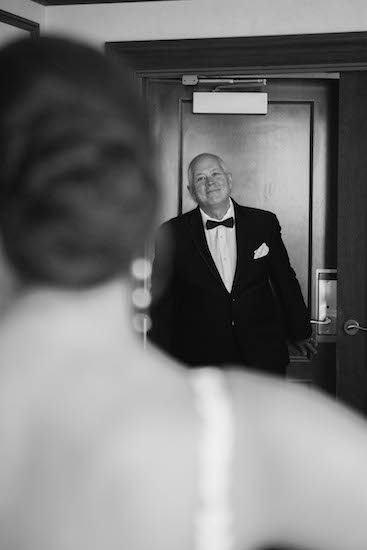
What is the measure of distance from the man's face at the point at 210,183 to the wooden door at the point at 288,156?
0.62 ft

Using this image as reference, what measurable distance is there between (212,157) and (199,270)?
2.10 ft

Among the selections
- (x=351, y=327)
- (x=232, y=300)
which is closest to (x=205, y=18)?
(x=232, y=300)

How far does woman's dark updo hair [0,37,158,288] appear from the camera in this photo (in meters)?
0.56

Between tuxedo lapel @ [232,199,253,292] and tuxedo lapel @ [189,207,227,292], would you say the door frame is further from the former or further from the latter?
tuxedo lapel @ [189,207,227,292]

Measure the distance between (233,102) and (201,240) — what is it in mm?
822

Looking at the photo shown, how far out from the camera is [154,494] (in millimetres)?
562

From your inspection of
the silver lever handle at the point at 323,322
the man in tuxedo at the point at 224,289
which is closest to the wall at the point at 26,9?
the man in tuxedo at the point at 224,289

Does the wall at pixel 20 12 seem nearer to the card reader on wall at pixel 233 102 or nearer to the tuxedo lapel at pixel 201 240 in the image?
the card reader on wall at pixel 233 102

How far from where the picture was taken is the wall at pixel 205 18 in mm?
4113

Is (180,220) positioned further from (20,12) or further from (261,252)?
(20,12)

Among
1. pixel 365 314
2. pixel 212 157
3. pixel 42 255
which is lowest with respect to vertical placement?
pixel 365 314

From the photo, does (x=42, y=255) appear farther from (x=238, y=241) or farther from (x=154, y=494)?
(x=238, y=241)

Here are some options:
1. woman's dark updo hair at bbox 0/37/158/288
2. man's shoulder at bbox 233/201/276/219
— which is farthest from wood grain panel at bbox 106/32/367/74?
woman's dark updo hair at bbox 0/37/158/288

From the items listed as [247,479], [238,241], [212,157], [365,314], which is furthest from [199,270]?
[247,479]
